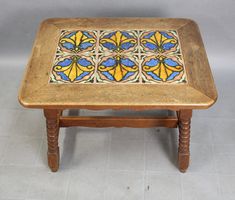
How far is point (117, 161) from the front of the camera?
2.02 meters

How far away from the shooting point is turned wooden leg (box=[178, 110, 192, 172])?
1.75m

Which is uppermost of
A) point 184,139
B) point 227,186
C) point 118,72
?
point 118,72

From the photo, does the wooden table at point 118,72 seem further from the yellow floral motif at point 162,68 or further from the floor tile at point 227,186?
the floor tile at point 227,186

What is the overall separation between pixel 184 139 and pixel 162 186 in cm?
23

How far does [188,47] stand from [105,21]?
0.41 metres

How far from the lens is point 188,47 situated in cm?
190

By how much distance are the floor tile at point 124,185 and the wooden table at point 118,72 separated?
0.20m

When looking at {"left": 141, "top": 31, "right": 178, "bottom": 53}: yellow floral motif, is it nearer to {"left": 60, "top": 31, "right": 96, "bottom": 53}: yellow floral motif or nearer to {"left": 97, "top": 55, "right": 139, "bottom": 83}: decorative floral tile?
{"left": 97, "top": 55, "right": 139, "bottom": 83}: decorative floral tile

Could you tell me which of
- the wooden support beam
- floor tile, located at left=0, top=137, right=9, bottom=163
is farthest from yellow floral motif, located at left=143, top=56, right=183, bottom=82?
floor tile, located at left=0, top=137, right=9, bottom=163

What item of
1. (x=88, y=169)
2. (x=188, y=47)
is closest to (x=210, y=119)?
(x=188, y=47)

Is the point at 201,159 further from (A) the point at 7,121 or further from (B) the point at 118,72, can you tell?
(A) the point at 7,121

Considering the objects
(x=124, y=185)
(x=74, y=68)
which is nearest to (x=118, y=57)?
(x=74, y=68)

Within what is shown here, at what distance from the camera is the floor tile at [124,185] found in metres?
1.88

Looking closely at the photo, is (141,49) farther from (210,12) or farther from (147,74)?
(210,12)
